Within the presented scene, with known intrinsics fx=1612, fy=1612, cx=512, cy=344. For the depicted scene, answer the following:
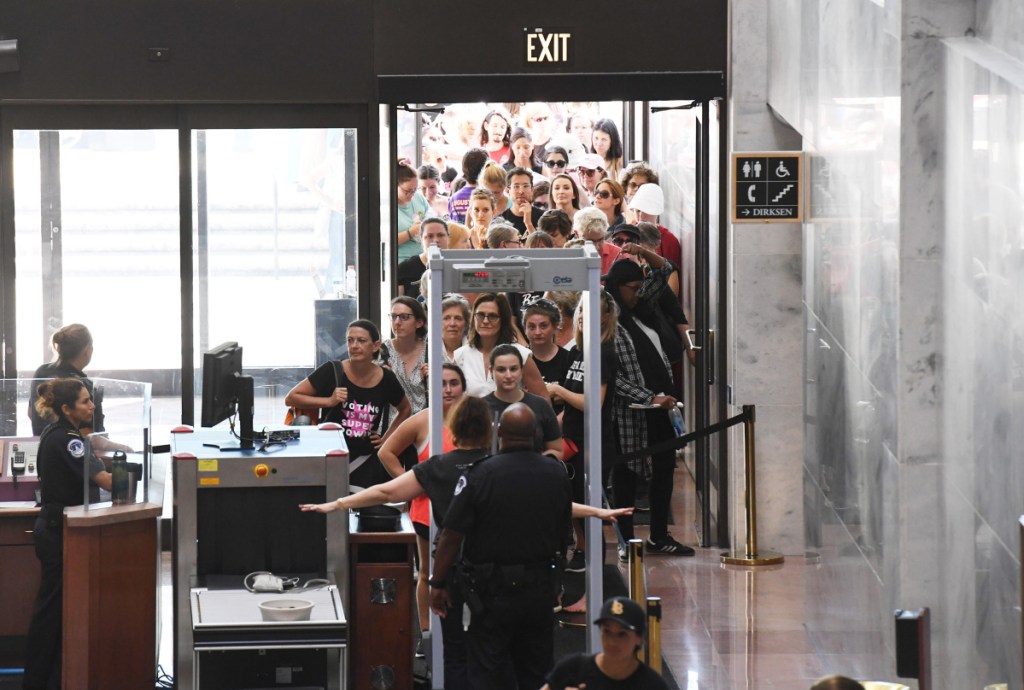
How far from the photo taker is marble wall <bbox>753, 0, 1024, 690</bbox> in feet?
18.8

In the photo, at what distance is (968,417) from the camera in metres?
6.16

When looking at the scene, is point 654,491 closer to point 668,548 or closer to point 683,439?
point 668,548

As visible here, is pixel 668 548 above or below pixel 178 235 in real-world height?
below

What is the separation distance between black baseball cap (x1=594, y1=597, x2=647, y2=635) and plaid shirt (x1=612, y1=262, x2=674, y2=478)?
4.20 m

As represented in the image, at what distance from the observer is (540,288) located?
267 inches

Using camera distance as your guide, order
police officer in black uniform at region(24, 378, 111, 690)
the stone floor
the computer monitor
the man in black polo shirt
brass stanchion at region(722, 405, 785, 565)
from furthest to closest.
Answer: the man in black polo shirt
brass stanchion at region(722, 405, 785, 565)
the stone floor
police officer in black uniform at region(24, 378, 111, 690)
the computer monitor

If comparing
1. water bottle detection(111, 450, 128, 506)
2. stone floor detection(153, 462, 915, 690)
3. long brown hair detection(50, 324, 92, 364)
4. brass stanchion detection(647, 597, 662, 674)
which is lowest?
stone floor detection(153, 462, 915, 690)

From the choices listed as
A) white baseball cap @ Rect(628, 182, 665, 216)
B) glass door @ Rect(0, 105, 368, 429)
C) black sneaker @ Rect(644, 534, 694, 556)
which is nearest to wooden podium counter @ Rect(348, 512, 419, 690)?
black sneaker @ Rect(644, 534, 694, 556)

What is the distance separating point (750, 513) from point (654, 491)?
61 centimetres

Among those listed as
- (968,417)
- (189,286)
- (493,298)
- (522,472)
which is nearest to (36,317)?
(189,286)

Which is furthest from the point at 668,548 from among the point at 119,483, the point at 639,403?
the point at 119,483

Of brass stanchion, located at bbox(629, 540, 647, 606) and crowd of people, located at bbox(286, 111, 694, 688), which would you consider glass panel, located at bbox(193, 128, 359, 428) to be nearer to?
crowd of people, located at bbox(286, 111, 694, 688)

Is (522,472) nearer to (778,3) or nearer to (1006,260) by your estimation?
(1006,260)

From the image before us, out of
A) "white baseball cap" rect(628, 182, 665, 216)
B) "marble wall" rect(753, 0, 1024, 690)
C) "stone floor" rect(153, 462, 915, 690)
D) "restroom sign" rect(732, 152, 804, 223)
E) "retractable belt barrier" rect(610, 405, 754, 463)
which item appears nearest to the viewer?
"marble wall" rect(753, 0, 1024, 690)
